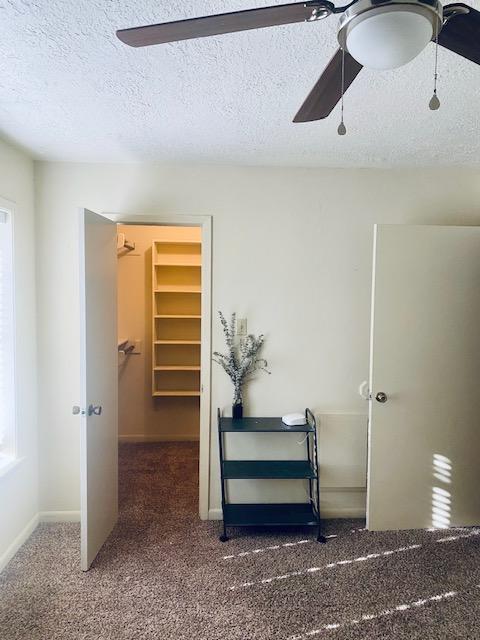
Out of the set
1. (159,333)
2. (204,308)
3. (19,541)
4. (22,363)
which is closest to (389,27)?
(204,308)

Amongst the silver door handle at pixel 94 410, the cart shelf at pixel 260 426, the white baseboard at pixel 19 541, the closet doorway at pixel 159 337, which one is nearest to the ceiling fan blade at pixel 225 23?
the silver door handle at pixel 94 410

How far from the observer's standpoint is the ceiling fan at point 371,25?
2.80 ft

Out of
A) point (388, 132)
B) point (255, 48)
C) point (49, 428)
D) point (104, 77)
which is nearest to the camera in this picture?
point (255, 48)

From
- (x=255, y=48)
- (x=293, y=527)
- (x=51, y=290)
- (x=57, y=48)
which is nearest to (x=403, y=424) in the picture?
(x=293, y=527)

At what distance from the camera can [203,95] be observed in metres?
1.72

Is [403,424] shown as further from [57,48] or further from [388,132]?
[57,48]

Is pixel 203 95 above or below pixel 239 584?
above

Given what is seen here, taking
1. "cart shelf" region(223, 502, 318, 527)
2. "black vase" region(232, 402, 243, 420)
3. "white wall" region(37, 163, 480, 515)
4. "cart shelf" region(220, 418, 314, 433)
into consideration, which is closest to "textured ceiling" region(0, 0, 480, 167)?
"white wall" region(37, 163, 480, 515)

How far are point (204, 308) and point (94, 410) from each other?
949 mm

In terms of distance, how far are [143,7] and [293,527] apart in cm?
283

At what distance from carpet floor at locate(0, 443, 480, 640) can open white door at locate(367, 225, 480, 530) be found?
221mm

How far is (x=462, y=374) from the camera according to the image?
261 centimetres

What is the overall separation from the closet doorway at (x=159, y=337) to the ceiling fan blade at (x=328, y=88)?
2.84m

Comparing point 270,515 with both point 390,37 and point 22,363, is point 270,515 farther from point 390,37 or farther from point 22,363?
point 390,37
